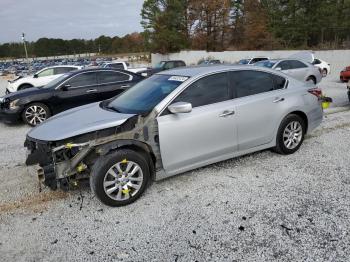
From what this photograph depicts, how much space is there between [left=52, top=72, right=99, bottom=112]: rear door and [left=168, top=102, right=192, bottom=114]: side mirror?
5.22 m

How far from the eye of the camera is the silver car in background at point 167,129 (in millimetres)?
3623

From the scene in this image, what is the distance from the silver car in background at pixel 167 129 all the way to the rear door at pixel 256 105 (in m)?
0.01

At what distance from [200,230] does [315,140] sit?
366 centimetres

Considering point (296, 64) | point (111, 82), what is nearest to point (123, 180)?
point (111, 82)

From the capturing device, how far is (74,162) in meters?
3.59

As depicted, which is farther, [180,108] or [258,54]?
[258,54]

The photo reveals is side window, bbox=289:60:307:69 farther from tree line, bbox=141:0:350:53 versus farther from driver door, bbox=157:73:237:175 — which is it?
tree line, bbox=141:0:350:53

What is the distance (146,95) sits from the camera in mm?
4414

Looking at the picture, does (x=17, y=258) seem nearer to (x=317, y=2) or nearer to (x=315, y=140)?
(x=315, y=140)

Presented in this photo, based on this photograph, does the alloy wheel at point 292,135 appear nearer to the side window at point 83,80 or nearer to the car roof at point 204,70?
the car roof at point 204,70

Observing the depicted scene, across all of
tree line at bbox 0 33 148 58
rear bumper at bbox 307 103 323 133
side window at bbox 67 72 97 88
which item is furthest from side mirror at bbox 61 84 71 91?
tree line at bbox 0 33 148 58

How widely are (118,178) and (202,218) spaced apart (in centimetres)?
105

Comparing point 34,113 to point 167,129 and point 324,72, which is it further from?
point 324,72

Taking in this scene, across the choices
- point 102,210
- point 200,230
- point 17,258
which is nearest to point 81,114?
point 102,210
